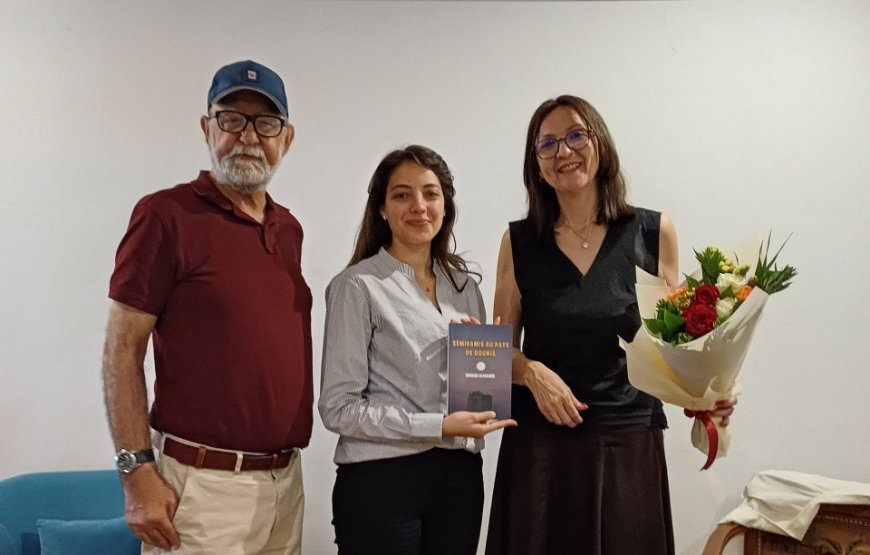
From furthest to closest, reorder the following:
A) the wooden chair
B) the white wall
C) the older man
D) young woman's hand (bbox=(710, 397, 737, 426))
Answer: the white wall
the wooden chair
young woman's hand (bbox=(710, 397, 737, 426))
the older man

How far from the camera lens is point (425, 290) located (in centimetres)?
183

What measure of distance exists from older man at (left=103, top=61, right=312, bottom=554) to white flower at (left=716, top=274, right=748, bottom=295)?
100cm

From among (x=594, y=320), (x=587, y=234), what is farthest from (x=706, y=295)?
(x=587, y=234)

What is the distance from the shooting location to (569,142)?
1846 mm

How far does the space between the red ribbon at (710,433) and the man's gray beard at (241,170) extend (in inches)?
48.3

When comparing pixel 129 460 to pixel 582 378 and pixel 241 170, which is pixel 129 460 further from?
pixel 582 378

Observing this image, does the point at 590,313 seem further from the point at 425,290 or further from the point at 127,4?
the point at 127,4

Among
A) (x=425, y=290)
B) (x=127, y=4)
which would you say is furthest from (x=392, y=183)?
(x=127, y=4)

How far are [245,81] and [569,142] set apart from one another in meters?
0.85

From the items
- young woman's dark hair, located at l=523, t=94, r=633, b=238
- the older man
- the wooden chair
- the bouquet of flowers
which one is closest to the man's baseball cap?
the older man

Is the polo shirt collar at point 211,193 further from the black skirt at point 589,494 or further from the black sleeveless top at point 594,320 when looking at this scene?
the black skirt at point 589,494

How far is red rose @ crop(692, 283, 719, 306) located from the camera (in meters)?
1.49

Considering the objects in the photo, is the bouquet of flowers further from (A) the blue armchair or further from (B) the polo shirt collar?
(A) the blue armchair

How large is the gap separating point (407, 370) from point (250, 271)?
452 millimetres
